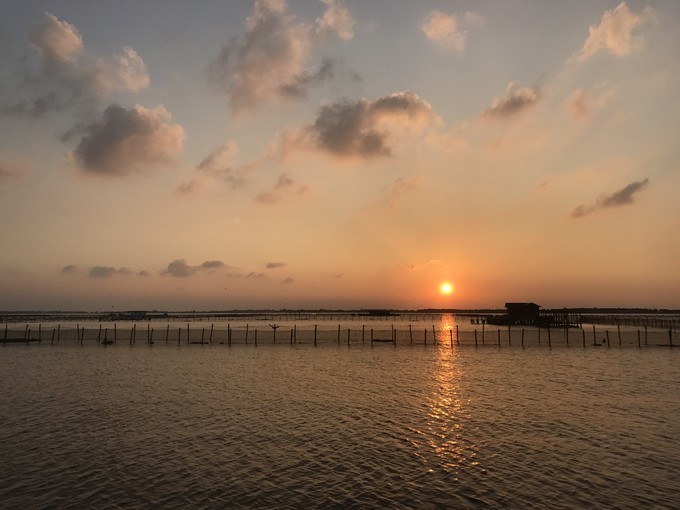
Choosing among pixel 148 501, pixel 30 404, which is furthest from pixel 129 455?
pixel 30 404

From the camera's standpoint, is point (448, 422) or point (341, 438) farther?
point (448, 422)

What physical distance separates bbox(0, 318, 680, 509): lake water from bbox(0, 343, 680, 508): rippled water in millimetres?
100

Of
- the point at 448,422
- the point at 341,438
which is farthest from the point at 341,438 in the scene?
the point at 448,422

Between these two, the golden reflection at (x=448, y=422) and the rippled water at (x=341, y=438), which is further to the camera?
the golden reflection at (x=448, y=422)

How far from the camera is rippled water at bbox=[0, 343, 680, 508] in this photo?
1587 centimetres

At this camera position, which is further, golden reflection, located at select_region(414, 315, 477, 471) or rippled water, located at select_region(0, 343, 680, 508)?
golden reflection, located at select_region(414, 315, 477, 471)

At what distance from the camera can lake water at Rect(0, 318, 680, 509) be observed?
15859 millimetres

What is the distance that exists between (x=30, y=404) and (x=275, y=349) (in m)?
41.6

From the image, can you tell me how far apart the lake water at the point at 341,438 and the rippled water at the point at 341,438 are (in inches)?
3.9

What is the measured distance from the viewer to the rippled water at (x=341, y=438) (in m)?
15.9

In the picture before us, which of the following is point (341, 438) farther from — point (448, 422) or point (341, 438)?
point (448, 422)

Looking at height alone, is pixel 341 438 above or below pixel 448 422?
above

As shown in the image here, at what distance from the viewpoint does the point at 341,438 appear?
73.7 feet

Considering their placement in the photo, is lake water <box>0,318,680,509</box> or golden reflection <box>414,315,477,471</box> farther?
golden reflection <box>414,315,477,471</box>
